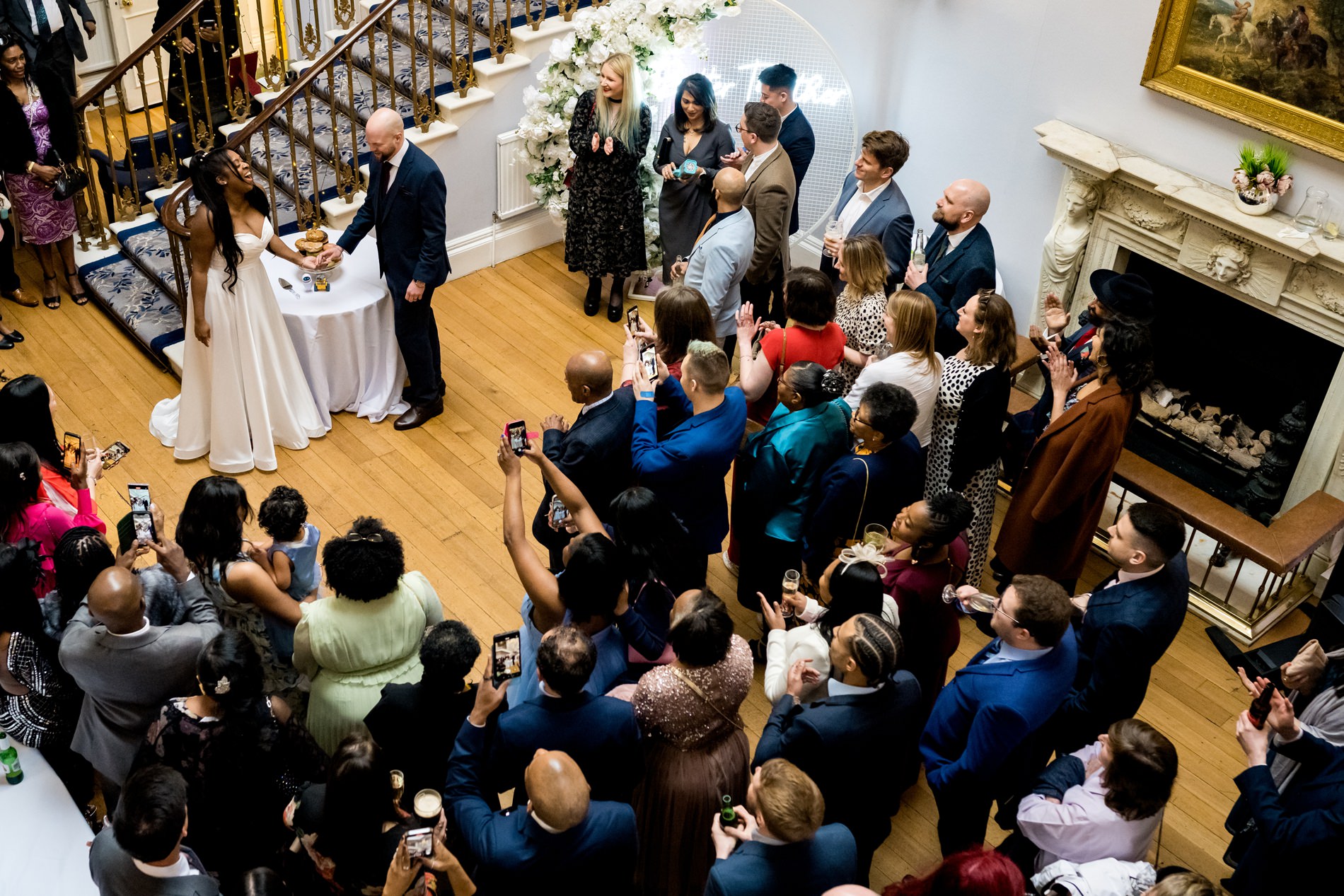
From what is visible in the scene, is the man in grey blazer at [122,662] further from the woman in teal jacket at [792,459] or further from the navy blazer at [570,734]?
the woman in teal jacket at [792,459]

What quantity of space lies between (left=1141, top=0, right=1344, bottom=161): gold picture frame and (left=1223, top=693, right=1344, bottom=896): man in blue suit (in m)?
2.76

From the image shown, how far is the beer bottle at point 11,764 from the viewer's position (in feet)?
11.6

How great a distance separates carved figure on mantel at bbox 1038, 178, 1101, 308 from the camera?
5797 millimetres

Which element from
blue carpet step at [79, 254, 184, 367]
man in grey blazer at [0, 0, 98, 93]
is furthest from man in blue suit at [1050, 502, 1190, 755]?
man in grey blazer at [0, 0, 98, 93]

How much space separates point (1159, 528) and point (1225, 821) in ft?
4.15

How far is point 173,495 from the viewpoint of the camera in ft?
17.6

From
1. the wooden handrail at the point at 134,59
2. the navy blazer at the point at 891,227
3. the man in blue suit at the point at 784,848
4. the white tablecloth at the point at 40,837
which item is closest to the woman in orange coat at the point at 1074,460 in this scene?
the navy blazer at the point at 891,227

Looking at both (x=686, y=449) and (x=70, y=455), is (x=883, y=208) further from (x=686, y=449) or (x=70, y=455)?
(x=70, y=455)

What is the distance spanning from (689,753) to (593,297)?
4168 mm

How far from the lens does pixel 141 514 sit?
3588mm

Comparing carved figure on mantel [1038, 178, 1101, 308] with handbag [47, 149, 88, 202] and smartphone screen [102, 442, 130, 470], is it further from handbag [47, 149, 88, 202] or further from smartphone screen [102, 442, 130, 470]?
handbag [47, 149, 88, 202]

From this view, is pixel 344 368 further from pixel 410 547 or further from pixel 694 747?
pixel 694 747

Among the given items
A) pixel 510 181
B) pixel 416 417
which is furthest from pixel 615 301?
pixel 416 417

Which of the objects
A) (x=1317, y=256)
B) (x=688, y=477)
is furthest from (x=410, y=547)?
(x=1317, y=256)
